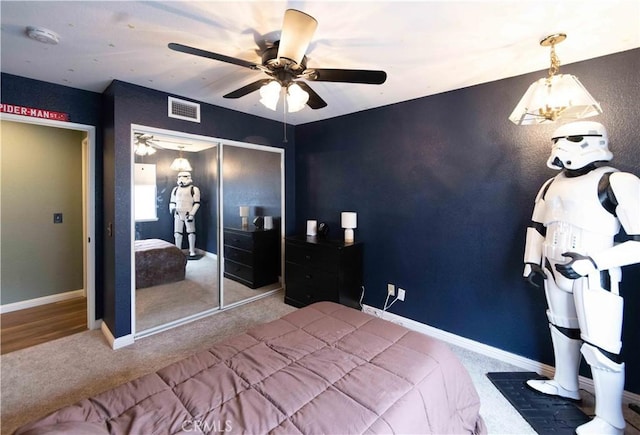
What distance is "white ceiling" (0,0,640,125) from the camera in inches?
62.7

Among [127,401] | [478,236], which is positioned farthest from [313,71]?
[478,236]

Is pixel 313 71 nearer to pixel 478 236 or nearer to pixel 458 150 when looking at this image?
pixel 458 150

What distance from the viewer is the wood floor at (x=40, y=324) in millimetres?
2789

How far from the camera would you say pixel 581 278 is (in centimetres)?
181

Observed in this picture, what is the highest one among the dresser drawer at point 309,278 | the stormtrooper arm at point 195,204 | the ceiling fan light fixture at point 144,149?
the ceiling fan light fixture at point 144,149

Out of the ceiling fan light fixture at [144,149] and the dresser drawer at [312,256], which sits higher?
the ceiling fan light fixture at [144,149]

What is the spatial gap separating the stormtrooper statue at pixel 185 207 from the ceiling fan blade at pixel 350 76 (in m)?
2.17

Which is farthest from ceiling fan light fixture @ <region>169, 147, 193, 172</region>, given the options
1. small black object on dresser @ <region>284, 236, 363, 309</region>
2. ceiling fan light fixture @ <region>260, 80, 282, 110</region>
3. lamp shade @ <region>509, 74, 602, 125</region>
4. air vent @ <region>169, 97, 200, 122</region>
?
lamp shade @ <region>509, 74, 602, 125</region>

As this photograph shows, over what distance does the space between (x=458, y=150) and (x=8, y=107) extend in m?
3.96

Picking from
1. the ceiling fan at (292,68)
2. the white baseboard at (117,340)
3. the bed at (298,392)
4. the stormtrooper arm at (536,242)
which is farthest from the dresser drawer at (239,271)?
the stormtrooper arm at (536,242)

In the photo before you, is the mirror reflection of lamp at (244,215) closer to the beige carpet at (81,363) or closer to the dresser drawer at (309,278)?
the dresser drawer at (309,278)

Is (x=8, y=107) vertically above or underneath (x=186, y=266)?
above

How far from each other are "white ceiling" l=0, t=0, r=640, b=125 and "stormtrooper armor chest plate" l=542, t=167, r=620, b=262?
92cm

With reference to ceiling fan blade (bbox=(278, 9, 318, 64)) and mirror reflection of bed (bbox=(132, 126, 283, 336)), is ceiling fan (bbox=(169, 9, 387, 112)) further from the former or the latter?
mirror reflection of bed (bbox=(132, 126, 283, 336))
